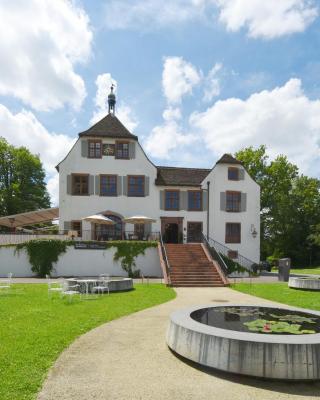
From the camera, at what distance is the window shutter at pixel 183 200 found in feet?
98.4

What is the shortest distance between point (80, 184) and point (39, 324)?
20.3 m

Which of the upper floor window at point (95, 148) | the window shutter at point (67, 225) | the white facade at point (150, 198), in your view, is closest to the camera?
the window shutter at point (67, 225)

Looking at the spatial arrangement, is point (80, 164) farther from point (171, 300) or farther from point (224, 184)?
point (171, 300)

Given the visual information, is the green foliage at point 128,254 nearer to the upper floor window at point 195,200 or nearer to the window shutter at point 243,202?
the upper floor window at point 195,200

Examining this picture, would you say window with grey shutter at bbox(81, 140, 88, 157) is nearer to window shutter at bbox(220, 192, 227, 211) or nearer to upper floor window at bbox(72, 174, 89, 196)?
upper floor window at bbox(72, 174, 89, 196)

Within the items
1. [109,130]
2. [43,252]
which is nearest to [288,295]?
[43,252]

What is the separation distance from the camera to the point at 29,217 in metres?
32.0

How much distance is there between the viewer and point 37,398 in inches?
205

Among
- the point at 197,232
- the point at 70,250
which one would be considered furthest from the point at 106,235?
the point at 197,232

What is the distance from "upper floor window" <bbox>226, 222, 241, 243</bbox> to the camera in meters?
30.3

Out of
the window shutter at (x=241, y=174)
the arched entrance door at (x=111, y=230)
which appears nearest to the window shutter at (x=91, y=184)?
the arched entrance door at (x=111, y=230)

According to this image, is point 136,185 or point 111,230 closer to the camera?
point 111,230

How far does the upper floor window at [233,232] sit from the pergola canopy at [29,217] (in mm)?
14886

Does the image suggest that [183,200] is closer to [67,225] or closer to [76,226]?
[76,226]
